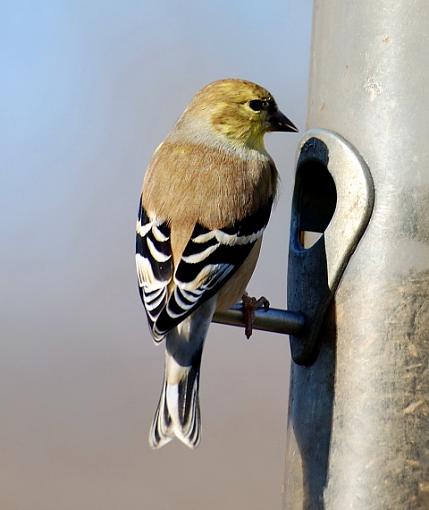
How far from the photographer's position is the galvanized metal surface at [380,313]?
332 centimetres

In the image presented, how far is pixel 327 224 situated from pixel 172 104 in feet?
8.34

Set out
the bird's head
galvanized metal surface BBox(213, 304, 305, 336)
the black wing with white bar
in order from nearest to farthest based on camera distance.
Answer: the black wing with white bar < galvanized metal surface BBox(213, 304, 305, 336) < the bird's head

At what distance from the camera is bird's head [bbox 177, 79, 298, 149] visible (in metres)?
4.08

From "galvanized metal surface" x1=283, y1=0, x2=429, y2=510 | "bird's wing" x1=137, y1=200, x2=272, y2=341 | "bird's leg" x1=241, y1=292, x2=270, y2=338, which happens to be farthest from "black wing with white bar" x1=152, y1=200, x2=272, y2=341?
"galvanized metal surface" x1=283, y1=0, x2=429, y2=510

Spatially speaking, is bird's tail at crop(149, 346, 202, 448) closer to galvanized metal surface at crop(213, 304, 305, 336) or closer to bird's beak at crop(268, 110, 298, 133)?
galvanized metal surface at crop(213, 304, 305, 336)

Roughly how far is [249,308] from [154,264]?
0.29 m

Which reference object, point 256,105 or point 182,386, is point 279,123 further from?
point 182,386

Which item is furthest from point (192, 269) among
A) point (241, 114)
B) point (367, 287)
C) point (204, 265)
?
point (241, 114)

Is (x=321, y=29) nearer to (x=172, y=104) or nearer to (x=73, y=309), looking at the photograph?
(x=73, y=309)

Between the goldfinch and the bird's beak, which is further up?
the bird's beak

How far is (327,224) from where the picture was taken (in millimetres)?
3789

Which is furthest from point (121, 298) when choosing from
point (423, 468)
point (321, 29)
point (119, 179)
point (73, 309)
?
point (423, 468)

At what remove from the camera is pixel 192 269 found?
3506mm

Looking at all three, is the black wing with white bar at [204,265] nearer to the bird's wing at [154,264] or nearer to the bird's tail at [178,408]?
the bird's wing at [154,264]
